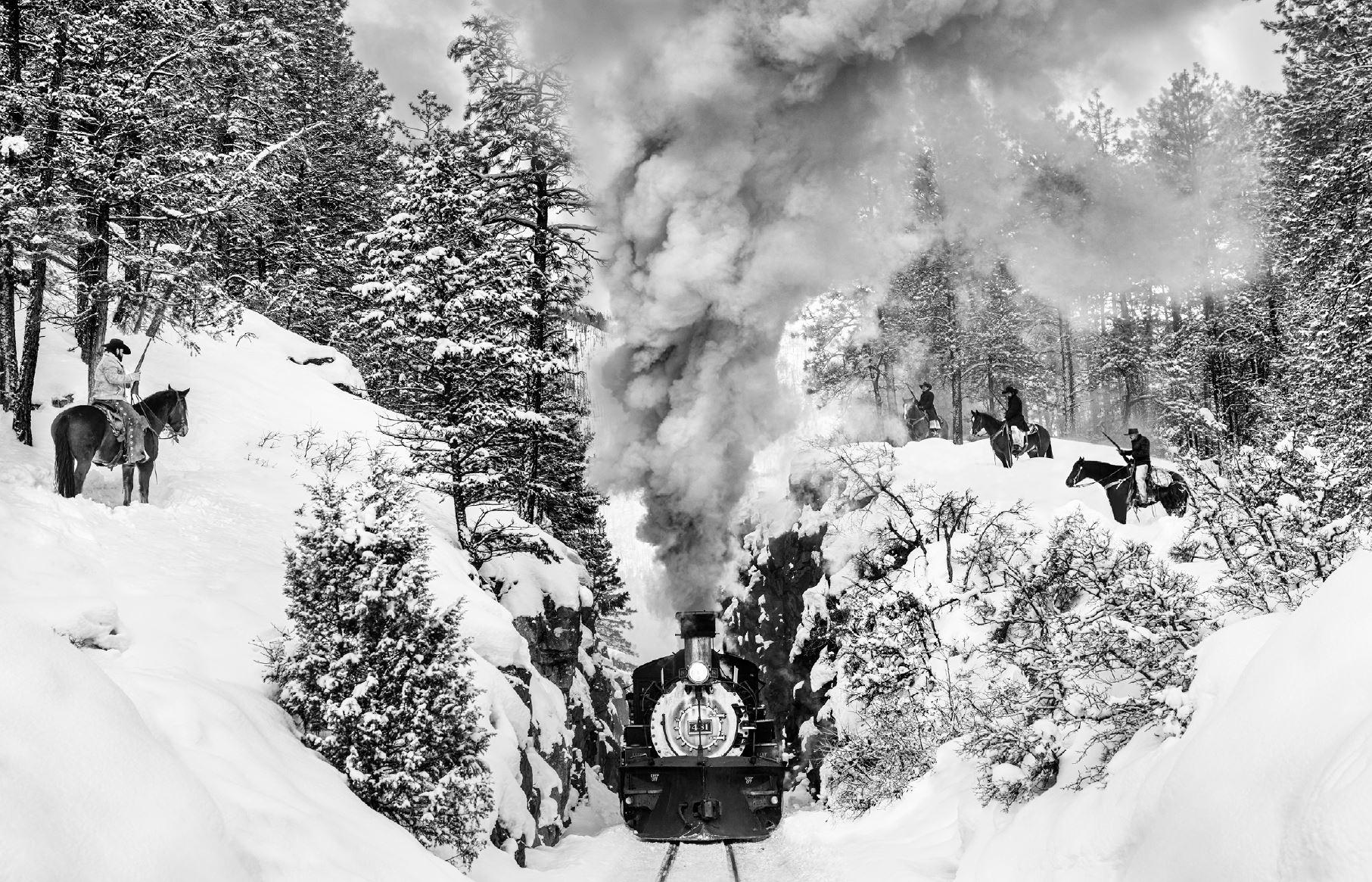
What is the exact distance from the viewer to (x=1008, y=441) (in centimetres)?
2764

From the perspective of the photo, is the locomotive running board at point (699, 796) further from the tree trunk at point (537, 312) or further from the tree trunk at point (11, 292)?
the tree trunk at point (11, 292)

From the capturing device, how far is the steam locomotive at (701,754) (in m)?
14.8

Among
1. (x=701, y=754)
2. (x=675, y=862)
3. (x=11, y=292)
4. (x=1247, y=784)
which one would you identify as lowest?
(x=675, y=862)

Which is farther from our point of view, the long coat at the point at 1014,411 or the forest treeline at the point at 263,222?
the long coat at the point at 1014,411

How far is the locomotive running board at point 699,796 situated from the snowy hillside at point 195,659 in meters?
1.98

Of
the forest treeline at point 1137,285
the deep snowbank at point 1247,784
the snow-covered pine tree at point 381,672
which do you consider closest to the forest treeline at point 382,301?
the snow-covered pine tree at point 381,672

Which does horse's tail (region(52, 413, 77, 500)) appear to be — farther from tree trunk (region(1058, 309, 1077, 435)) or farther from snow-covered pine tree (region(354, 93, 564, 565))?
tree trunk (region(1058, 309, 1077, 435))

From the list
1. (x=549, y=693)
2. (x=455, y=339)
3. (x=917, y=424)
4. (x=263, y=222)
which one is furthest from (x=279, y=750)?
(x=917, y=424)

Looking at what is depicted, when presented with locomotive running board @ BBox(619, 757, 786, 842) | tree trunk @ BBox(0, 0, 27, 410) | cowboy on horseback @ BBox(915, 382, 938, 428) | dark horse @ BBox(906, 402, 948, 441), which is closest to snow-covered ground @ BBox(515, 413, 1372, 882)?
locomotive running board @ BBox(619, 757, 786, 842)

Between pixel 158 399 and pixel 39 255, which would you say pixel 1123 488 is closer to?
pixel 158 399

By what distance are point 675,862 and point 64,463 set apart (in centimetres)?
1122

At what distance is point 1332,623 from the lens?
16.8ft

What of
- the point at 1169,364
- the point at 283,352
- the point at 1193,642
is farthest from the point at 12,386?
the point at 1169,364

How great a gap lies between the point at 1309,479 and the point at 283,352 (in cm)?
2501
